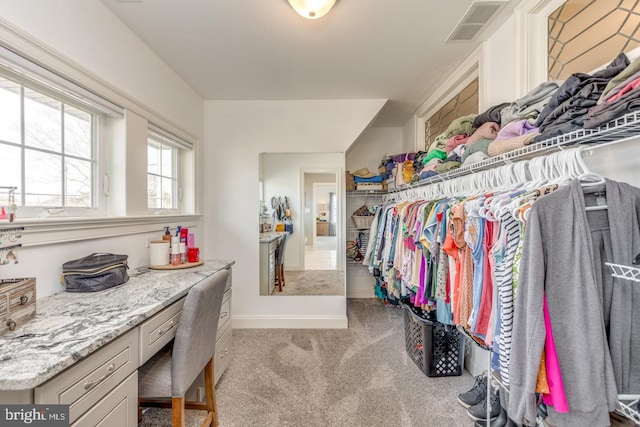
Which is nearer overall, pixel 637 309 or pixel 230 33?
pixel 637 309

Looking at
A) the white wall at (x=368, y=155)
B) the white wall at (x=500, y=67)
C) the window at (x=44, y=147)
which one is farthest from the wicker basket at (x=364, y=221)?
the window at (x=44, y=147)

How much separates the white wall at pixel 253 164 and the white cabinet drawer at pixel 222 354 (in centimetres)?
89

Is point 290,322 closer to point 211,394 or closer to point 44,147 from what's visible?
point 211,394

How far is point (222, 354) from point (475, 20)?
2.83 meters

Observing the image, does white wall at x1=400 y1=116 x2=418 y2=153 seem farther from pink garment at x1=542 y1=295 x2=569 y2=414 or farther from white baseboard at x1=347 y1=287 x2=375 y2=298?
pink garment at x1=542 y1=295 x2=569 y2=414

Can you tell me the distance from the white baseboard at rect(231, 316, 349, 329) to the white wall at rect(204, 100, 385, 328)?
0.03 feet

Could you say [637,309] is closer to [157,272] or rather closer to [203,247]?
[157,272]

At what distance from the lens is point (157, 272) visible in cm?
187

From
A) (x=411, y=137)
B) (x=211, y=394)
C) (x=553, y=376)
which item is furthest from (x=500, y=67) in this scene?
(x=211, y=394)

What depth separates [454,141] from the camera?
1971 mm

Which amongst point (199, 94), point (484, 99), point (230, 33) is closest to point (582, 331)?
point (484, 99)

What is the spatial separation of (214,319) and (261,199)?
1.68m

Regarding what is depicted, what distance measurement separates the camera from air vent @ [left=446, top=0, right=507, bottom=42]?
1620 millimetres

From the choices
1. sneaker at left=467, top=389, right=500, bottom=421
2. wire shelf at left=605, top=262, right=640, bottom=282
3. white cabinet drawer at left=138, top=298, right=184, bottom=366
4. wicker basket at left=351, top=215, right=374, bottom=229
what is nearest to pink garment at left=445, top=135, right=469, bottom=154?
wire shelf at left=605, top=262, right=640, bottom=282
